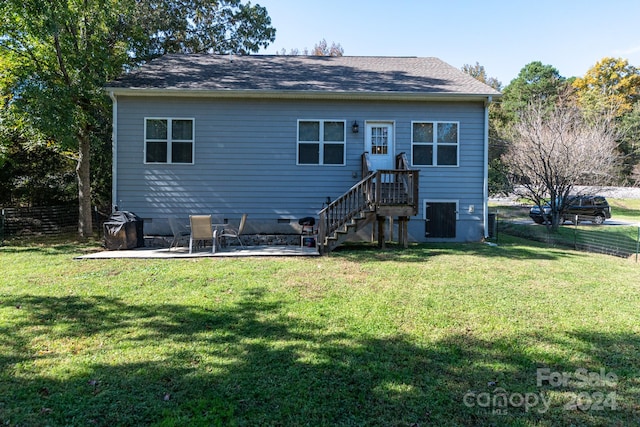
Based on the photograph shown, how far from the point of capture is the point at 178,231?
9.28 m

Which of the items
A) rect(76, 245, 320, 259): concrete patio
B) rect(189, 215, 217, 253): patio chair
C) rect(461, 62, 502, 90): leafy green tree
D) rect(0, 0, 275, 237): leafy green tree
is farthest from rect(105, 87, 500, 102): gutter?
rect(461, 62, 502, 90): leafy green tree

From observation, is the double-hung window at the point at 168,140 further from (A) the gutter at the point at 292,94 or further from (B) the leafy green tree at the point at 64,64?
(B) the leafy green tree at the point at 64,64

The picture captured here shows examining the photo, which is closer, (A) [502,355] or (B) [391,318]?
(A) [502,355]

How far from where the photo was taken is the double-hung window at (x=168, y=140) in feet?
34.0

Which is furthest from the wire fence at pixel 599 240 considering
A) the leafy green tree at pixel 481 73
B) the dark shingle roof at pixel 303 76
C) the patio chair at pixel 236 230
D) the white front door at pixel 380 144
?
the leafy green tree at pixel 481 73

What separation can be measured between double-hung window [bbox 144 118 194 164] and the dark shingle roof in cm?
96

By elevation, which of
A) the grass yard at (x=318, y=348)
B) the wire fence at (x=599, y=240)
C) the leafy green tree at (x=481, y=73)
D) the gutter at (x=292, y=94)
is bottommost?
the grass yard at (x=318, y=348)

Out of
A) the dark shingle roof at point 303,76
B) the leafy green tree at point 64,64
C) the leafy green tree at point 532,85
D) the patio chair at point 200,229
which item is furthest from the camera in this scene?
the leafy green tree at point 532,85

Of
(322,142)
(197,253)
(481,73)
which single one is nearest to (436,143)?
(322,142)

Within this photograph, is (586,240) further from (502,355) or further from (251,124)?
(251,124)

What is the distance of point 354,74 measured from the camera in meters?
11.7

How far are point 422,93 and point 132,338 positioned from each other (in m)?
9.38

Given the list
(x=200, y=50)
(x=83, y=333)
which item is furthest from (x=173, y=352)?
(x=200, y=50)

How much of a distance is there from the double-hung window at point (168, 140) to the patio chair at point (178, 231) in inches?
72.7
